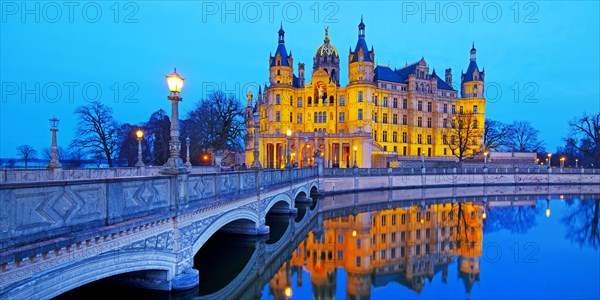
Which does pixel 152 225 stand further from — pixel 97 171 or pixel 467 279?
pixel 97 171

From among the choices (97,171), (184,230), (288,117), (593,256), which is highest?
(288,117)

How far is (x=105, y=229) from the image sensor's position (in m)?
6.50

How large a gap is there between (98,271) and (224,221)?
229 inches

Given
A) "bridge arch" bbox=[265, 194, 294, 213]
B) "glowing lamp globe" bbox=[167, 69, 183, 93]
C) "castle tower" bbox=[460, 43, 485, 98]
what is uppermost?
"castle tower" bbox=[460, 43, 485, 98]

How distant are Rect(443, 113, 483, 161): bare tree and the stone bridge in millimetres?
Result: 64748

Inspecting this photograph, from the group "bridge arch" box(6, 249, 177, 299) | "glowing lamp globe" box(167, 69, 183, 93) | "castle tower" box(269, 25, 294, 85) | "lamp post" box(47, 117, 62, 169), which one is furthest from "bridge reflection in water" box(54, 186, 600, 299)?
"castle tower" box(269, 25, 294, 85)

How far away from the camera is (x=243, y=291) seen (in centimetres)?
1186

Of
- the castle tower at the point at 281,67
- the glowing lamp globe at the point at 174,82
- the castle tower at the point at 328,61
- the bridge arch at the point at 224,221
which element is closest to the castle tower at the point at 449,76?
the castle tower at the point at 328,61

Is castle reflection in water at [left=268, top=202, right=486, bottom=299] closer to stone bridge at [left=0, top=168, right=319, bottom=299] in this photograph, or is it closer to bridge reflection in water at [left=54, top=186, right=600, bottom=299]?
bridge reflection in water at [left=54, top=186, right=600, bottom=299]

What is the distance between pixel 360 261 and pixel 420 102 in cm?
6149

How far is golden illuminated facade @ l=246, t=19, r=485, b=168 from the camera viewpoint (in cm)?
5819

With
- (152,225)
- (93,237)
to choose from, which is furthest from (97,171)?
(93,237)

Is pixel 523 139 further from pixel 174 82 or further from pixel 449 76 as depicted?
pixel 174 82

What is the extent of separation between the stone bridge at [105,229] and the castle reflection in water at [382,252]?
12.5 ft
